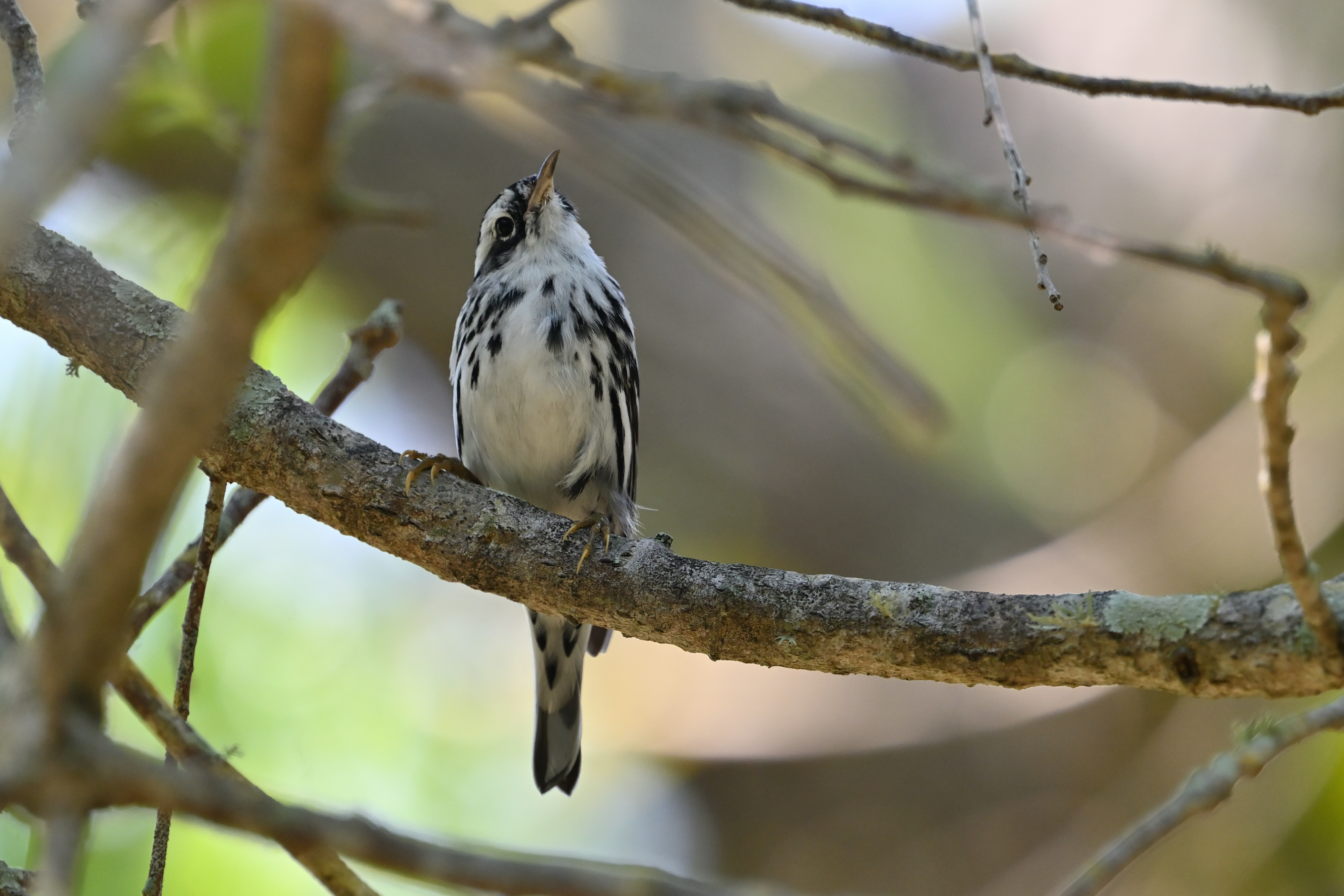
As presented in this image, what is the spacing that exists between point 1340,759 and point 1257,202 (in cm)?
362

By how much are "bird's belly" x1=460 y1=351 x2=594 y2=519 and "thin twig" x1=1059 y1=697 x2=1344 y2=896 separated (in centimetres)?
281

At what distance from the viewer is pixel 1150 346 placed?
23.0ft

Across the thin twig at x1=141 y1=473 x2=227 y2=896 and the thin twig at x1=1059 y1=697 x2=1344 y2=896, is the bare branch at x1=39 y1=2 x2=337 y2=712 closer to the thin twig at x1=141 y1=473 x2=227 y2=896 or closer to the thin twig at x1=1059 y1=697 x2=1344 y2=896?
the thin twig at x1=1059 y1=697 x2=1344 y2=896

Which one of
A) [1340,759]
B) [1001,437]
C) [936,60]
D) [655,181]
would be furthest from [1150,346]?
[655,181]

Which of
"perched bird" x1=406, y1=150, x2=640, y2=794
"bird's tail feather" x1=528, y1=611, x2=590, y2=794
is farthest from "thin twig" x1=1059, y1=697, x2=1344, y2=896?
"bird's tail feather" x1=528, y1=611, x2=590, y2=794

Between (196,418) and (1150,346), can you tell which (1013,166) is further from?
(1150,346)

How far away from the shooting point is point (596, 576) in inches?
109

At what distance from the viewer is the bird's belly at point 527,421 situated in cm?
419

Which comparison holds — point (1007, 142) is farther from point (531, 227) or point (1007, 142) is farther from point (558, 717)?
point (558, 717)

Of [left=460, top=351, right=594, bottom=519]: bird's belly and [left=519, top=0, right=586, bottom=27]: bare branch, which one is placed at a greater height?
[left=460, top=351, right=594, bottom=519]: bird's belly

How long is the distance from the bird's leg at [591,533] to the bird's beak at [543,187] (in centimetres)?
227

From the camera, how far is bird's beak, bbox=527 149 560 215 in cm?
479

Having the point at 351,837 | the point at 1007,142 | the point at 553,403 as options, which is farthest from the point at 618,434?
the point at 351,837

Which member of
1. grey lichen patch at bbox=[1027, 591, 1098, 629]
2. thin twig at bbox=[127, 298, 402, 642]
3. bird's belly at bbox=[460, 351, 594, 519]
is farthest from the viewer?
bird's belly at bbox=[460, 351, 594, 519]
